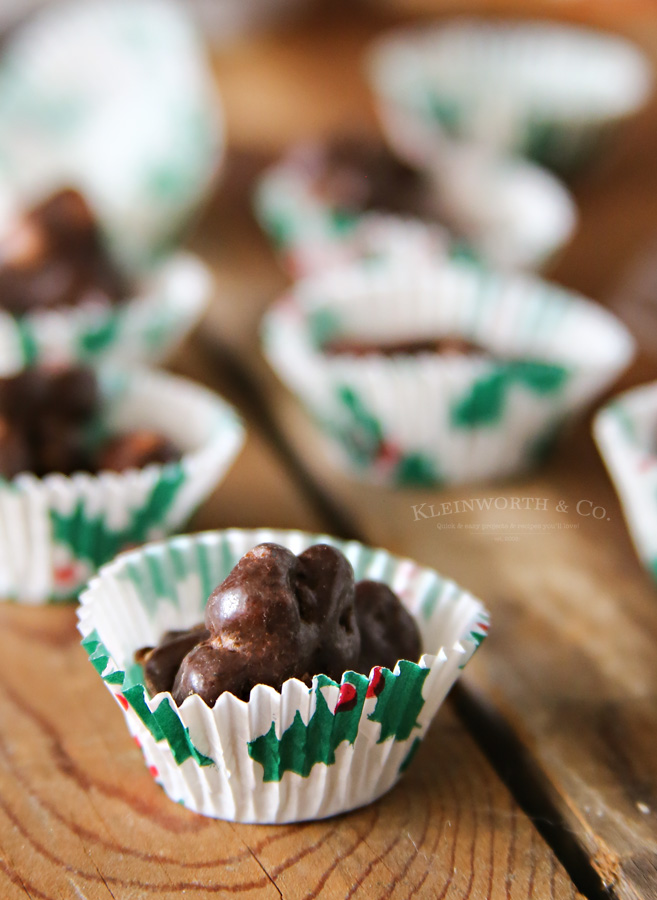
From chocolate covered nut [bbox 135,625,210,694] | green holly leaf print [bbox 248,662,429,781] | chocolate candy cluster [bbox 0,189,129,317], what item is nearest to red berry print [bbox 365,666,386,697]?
green holly leaf print [bbox 248,662,429,781]

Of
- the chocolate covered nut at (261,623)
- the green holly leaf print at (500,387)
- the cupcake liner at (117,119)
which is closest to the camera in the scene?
the chocolate covered nut at (261,623)

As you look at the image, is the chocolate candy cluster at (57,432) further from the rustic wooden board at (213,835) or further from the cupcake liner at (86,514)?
the rustic wooden board at (213,835)

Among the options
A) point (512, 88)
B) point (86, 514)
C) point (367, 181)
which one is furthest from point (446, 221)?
point (86, 514)

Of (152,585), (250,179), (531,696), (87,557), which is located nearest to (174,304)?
(87,557)

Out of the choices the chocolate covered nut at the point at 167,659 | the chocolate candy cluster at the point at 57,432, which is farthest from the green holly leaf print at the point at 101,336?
the chocolate covered nut at the point at 167,659

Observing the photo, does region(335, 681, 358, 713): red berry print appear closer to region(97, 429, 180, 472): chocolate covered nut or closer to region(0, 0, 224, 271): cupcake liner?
region(97, 429, 180, 472): chocolate covered nut
